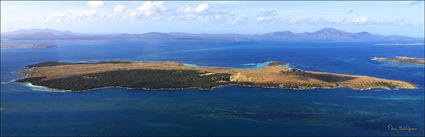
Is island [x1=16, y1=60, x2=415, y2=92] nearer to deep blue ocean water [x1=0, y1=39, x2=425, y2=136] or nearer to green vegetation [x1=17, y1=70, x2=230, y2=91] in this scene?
green vegetation [x1=17, y1=70, x2=230, y2=91]

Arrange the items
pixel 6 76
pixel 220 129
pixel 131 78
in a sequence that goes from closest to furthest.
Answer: pixel 220 129
pixel 131 78
pixel 6 76

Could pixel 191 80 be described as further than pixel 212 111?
Yes

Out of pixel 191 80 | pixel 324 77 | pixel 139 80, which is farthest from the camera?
pixel 324 77

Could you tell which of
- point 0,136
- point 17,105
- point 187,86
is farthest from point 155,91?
point 0,136

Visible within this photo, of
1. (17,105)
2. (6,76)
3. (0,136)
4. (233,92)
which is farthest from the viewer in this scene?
(6,76)

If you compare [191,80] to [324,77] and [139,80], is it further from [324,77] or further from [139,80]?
[324,77]

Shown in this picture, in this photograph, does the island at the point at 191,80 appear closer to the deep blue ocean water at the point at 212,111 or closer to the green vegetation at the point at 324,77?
the green vegetation at the point at 324,77

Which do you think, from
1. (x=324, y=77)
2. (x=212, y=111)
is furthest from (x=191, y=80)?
(x=324, y=77)

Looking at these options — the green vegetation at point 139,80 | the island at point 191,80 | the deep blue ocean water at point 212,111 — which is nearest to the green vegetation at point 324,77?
the island at point 191,80

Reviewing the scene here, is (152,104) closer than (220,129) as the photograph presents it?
No

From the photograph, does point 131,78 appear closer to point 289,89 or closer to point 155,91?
point 155,91

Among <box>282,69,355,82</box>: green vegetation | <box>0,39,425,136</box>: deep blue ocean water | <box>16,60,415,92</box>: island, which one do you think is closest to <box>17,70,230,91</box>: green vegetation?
<box>16,60,415,92</box>: island
